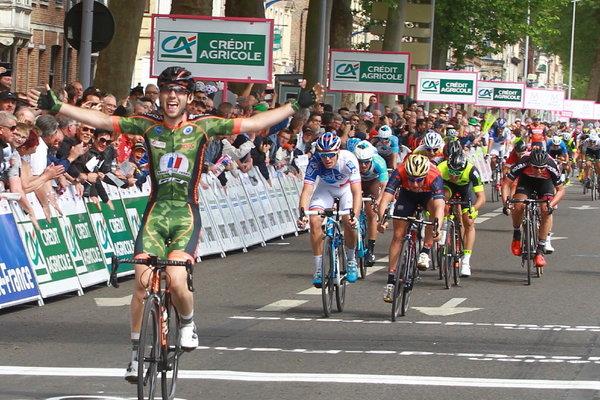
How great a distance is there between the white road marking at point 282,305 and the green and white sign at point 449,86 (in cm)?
3903

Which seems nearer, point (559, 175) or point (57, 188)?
point (57, 188)

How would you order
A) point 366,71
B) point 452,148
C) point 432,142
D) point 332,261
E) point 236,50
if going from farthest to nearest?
point 366,71 → point 236,50 → point 452,148 → point 432,142 → point 332,261

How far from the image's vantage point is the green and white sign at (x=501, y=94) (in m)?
67.2

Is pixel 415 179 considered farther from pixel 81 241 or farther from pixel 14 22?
pixel 14 22

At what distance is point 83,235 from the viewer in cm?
1845

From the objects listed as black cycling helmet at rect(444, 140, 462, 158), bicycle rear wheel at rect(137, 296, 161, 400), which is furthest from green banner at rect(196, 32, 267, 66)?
bicycle rear wheel at rect(137, 296, 161, 400)

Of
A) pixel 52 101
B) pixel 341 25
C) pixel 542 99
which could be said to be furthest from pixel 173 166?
pixel 542 99

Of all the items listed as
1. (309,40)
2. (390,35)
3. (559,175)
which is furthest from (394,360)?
(390,35)

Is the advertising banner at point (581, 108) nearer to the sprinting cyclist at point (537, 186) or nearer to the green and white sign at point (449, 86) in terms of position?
the green and white sign at point (449, 86)

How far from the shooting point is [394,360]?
43.1 feet

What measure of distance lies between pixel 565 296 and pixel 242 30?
910 centimetres

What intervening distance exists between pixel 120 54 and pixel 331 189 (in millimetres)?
9880

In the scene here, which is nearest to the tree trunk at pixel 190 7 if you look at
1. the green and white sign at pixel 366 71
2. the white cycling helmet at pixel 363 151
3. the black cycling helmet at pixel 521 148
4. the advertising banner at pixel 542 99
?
the black cycling helmet at pixel 521 148

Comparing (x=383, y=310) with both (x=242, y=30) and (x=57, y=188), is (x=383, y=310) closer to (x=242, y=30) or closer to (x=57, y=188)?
(x=57, y=188)
